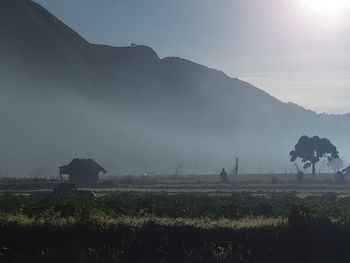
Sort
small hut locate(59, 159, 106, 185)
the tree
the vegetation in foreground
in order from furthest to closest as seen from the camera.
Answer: the tree < small hut locate(59, 159, 106, 185) < the vegetation in foreground

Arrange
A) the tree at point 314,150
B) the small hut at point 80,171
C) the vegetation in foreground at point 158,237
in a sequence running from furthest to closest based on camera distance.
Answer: the tree at point 314,150 → the small hut at point 80,171 → the vegetation in foreground at point 158,237

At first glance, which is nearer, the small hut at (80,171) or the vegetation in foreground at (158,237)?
the vegetation in foreground at (158,237)

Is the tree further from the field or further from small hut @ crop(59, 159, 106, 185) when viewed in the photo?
the field

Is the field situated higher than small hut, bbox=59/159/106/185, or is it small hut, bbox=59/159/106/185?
small hut, bbox=59/159/106/185

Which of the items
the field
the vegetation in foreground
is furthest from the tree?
the vegetation in foreground

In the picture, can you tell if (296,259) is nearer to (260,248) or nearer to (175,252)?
(260,248)

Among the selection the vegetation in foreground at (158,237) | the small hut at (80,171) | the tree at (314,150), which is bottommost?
the vegetation in foreground at (158,237)

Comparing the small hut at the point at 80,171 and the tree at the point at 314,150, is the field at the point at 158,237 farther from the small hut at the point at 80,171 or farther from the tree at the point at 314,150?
the tree at the point at 314,150

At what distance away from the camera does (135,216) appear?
70.3 feet

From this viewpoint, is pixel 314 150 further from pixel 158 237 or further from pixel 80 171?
pixel 158 237

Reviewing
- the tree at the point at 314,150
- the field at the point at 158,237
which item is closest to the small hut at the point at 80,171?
the tree at the point at 314,150

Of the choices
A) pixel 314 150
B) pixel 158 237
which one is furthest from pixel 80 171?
pixel 158 237

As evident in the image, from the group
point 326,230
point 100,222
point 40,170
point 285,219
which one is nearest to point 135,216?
point 100,222

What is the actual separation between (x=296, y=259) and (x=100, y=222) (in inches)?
281
